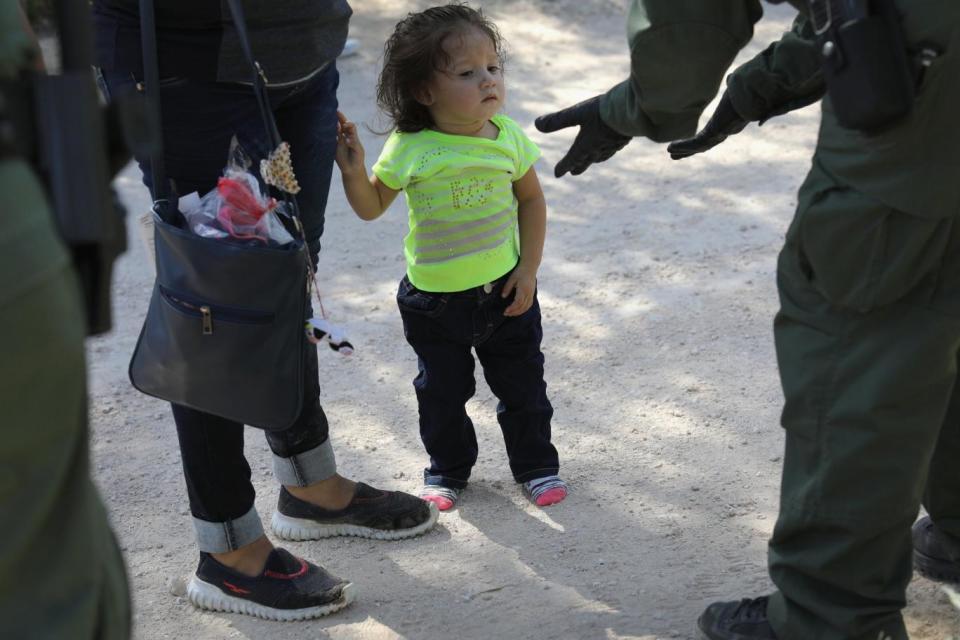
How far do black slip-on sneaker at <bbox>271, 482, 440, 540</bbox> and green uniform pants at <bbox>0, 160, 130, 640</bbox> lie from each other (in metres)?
1.55

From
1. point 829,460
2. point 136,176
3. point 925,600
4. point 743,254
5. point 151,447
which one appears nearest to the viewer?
point 829,460

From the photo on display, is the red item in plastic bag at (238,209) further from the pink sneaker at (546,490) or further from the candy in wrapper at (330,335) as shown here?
the pink sneaker at (546,490)

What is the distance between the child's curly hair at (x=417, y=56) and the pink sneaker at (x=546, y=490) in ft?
2.91

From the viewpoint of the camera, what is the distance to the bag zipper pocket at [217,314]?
7.43 feet

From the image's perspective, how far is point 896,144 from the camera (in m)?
1.89

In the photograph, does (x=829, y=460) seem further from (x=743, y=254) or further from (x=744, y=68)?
(x=743, y=254)

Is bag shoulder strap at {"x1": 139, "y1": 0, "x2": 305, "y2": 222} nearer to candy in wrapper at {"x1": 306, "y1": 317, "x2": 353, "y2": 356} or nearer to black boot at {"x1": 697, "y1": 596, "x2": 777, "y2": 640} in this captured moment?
candy in wrapper at {"x1": 306, "y1": 317, "x2": 353, "y2": 356}

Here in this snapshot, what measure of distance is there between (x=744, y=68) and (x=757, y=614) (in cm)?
104

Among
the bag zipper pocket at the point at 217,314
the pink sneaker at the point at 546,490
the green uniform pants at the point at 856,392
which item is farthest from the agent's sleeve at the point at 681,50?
the pink sneaker at the point at 546,490

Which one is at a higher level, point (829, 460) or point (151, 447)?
point (829, 460)

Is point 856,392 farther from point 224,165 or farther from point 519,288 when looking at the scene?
point 224,165

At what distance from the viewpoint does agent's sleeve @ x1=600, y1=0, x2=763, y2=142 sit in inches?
84.8

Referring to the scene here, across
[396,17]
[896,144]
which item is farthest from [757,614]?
[396,17]

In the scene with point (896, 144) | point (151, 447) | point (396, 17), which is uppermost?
point (896, 144)
